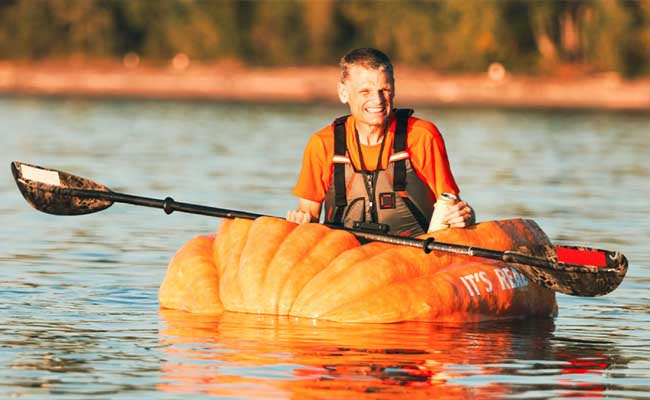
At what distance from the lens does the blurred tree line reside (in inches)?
2549

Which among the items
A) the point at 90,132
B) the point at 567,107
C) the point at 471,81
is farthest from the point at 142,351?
the point at 471,81

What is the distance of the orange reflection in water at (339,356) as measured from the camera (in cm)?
961

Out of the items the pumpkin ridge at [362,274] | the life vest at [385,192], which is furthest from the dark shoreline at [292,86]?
the pumpkin ridge at [362,274]

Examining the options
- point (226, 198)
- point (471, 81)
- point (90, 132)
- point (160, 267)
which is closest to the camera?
point (160, 267)

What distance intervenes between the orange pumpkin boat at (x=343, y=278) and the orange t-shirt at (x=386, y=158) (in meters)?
0.34

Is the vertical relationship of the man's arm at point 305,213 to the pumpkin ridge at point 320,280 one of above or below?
above

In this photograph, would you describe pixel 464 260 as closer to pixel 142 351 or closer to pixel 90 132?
pixel 142 351

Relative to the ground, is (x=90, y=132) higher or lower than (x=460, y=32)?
lower

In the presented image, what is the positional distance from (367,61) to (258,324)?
6.29 ft

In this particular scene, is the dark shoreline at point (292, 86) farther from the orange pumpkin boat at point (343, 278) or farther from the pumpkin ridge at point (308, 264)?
the pumpkin ridge at point (308, 264)

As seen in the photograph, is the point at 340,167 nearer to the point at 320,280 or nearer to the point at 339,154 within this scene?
the point at 339,154

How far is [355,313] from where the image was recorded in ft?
39.0

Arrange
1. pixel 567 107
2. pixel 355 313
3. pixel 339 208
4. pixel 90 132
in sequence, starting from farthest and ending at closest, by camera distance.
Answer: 1. pixel 567 107
2. pixel 90 132
3. pixel 339 208
4. pixel 355 313

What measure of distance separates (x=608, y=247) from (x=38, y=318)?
7.45 meters
